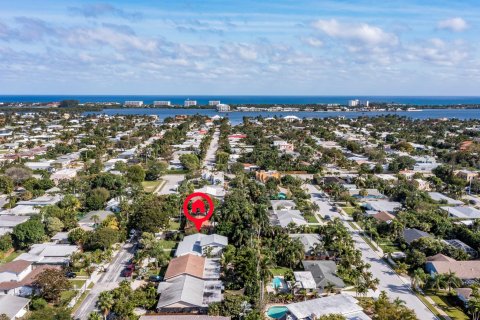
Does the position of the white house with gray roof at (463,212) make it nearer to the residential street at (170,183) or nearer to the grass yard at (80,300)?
the residential street at (170,183)

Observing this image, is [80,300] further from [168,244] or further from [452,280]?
[452,280]

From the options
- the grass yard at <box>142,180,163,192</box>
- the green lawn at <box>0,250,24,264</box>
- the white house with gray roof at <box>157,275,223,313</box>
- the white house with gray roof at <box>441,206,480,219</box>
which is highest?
the white house with gray roof at <box>441,206,480,219</box>

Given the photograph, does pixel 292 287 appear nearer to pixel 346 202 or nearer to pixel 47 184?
pixel 346 202

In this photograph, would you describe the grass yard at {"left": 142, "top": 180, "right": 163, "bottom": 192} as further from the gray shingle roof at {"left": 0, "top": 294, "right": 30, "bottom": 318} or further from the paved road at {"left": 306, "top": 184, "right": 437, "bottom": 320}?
the gray shingle roof at {"left": 0, "top": 294, "right": 30, "bottom": 318}

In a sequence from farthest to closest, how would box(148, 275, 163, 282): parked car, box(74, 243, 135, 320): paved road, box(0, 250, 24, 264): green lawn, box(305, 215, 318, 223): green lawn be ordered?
1. box(305, 215, 318, 223): green lawn
2. box(0, 250, 24, 264): green lawn
3. box(148, 275, 163, 282): parked car
4. box(74, 243, 135, 320): paved road

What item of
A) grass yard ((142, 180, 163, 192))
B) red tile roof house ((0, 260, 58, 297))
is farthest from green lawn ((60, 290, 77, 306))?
grass yard ((142, 180, 163, 192))

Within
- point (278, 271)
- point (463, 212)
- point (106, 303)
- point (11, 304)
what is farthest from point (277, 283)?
point (463, 212)
